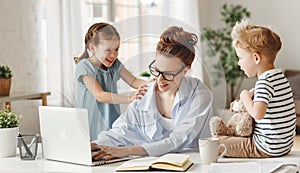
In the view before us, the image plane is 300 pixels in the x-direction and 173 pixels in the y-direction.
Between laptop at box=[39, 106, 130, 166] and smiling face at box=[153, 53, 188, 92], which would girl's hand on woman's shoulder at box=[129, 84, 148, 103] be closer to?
smiling face at box=[153, 53, 188, 92]

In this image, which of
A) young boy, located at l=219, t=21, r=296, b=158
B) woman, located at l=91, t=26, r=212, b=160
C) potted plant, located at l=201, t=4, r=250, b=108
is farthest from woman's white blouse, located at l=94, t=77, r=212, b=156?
potted plant, located at l=201, t=4, r=250, b=108

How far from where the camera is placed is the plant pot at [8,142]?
208 cm

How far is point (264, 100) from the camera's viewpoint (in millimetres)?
1799

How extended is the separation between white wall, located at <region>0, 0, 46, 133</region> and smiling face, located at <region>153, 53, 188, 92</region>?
111 inches

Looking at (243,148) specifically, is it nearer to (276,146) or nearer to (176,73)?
(276,146)

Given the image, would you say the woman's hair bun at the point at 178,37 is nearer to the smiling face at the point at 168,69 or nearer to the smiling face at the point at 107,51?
the smiling face at the point at 168,69

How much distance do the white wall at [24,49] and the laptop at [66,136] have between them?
2.58m

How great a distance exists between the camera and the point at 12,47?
4.55 m

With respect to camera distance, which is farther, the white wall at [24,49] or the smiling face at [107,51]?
the white wall at [24,49]

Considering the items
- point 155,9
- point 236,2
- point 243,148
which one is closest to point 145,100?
point 243,148

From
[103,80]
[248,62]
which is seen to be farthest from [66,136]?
[248,62]

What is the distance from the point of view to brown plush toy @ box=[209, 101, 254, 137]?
73.7 inches

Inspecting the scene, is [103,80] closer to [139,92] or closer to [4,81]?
[139,92]

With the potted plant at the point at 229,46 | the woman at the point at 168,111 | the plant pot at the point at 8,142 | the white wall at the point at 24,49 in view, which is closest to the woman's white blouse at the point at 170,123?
the woman at the point at 168,111
